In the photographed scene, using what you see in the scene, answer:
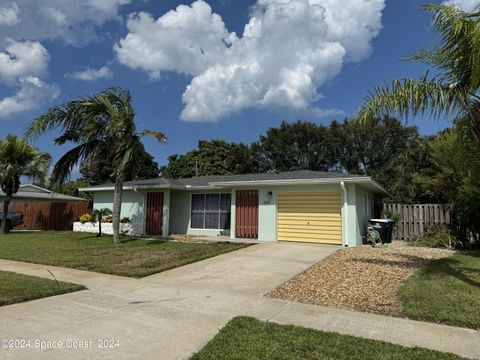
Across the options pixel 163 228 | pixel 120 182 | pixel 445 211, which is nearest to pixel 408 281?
pixel 445 211

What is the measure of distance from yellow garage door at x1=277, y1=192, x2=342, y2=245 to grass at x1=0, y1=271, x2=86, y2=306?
9479 millimetres

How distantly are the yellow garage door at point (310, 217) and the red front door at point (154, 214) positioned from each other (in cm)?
626

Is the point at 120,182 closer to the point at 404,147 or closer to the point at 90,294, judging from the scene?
the point at 90,294

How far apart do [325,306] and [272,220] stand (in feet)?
30.2

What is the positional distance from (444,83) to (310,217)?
8.54 meters

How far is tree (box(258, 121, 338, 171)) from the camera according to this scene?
37375 millimetres

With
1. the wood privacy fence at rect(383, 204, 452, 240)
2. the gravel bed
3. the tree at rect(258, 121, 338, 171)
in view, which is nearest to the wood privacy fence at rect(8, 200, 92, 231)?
the gravel bed

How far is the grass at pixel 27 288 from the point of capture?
217 inches

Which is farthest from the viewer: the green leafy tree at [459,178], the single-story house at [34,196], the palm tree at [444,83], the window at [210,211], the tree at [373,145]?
the tree at [373,145]

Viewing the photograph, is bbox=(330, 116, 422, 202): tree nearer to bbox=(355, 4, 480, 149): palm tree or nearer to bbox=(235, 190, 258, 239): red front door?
bbox=(235, 190, 258, 239): red front door

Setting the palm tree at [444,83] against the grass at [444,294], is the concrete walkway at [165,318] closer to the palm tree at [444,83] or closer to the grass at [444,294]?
the grass at [444,294]

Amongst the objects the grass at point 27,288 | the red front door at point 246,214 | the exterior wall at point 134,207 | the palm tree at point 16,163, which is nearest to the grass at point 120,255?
the grass at point 27,288

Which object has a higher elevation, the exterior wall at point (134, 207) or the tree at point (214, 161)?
the tree at point (214, 161)

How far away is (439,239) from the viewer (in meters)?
13.6
